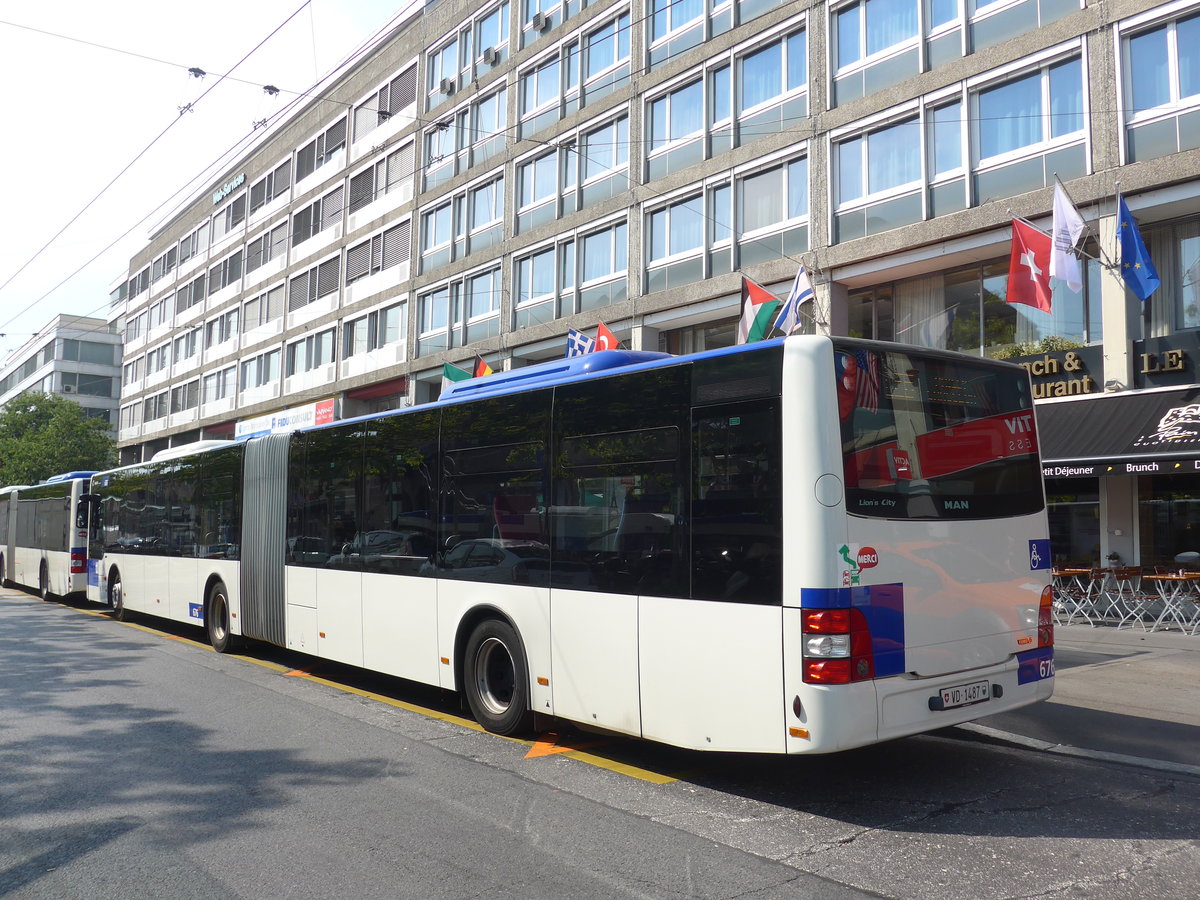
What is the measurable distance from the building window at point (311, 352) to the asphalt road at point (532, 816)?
97.2ft

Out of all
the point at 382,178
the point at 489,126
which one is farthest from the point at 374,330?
the point at 489,126

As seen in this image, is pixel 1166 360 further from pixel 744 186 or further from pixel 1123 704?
pixel 744 186

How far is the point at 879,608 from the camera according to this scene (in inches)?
213

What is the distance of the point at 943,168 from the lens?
58.9 feet

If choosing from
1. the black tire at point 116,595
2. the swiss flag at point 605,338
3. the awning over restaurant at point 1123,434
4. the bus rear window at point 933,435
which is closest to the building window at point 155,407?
the black tire at point 116,595

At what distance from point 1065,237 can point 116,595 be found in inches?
647

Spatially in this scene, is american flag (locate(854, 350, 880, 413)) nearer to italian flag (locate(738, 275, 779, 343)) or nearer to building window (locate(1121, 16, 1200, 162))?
italian flag (locate(738, 275, 779, 343))

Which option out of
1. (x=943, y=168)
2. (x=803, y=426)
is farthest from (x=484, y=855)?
(x=943, y=168)

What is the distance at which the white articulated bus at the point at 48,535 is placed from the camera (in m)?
19.1

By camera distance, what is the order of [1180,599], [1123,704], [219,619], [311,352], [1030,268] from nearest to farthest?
[1123,704]
[219,619]
[1180,599]
[1030,268]
[311,352]

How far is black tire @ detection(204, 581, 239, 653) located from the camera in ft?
40.3

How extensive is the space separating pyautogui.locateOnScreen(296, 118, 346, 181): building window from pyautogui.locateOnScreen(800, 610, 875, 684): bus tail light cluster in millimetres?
35706

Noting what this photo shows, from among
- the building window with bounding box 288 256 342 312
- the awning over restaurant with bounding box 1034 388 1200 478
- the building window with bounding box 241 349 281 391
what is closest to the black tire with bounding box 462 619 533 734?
the awning over restaurant with bounding box 1034 388 1200 478

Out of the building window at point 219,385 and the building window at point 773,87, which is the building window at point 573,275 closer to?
the building window at point 773,87
